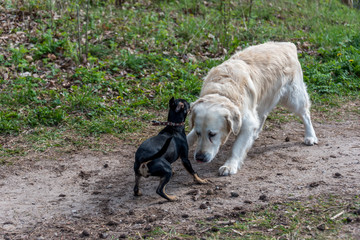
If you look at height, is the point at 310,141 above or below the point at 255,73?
below

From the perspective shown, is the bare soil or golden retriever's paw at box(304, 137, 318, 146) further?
golden retriever's paw at box(304, 137, 318, 146)

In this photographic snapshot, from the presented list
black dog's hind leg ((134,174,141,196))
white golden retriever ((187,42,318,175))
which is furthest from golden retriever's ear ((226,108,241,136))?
black dog's hind leg ((134,174,141,196))

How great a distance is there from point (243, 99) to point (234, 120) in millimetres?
408

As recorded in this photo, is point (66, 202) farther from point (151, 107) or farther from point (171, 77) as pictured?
point (171, 77)

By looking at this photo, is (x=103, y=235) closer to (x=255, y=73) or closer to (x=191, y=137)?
(x=191, y=137)

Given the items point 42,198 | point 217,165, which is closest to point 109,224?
point 42,198

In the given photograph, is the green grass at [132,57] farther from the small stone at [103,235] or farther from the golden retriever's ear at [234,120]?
the small stone at [103,235]

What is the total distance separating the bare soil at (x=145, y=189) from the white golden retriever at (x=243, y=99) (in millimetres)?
351

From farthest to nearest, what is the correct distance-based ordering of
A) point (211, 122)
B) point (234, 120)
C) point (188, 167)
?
point (234, 120)
point (211, 122)
point (188, 167)

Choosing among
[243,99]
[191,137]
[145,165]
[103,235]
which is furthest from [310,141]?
[103,235]

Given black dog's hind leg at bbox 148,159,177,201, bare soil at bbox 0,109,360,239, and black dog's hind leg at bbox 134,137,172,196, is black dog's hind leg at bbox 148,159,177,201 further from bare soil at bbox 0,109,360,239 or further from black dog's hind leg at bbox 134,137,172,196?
bare soil at bbox 0,109,360,239

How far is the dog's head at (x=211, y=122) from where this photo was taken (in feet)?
16.1

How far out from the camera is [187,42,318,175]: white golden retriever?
4.96 metres

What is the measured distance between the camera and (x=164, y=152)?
4.47 meters
